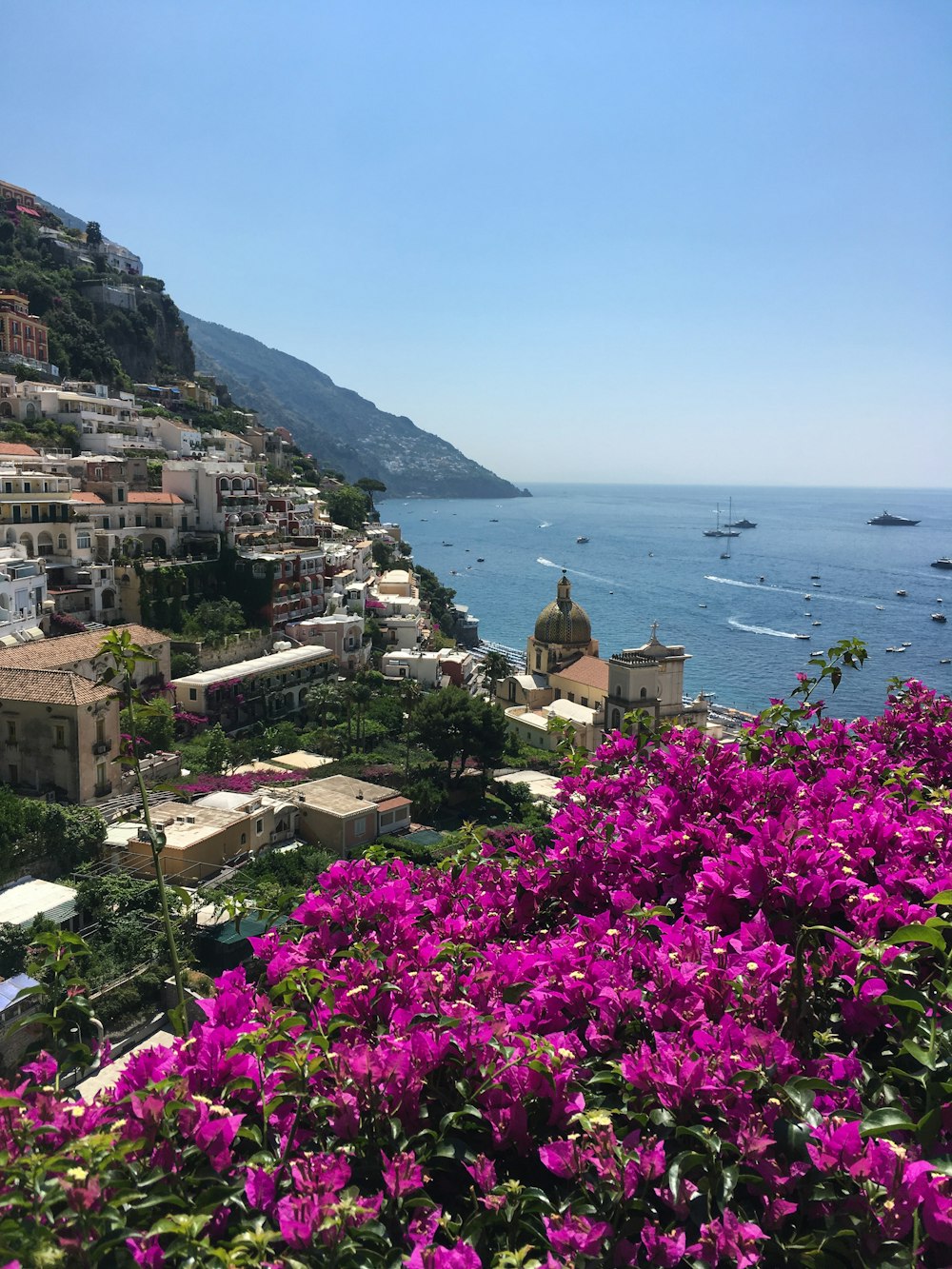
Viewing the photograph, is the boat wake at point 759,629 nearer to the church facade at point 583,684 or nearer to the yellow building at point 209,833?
the church facade at point 583,684

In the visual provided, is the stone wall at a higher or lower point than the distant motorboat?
lower

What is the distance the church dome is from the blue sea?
30.1 ft

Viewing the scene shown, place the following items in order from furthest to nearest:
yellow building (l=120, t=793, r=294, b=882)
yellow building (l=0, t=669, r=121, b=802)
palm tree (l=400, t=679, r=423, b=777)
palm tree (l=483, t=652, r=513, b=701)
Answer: palm tree (l=483, t=652, r=513, b=701) → palm tree (l=400, t=679, r=423, b=777) → yellow building (l=0, t=669, r=121, b=802) → yellow building (l=120, t=793, r=294, b=882)

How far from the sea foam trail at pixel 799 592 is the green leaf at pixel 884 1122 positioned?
88.5 m

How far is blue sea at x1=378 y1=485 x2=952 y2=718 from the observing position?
60531 millimetres

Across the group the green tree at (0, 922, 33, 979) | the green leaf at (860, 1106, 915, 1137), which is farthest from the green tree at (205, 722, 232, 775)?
the green leaf at (860, 1106, 915, 1137)

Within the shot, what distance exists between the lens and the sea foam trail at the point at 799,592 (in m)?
86.3

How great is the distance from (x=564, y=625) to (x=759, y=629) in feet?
123

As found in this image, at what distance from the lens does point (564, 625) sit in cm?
4222

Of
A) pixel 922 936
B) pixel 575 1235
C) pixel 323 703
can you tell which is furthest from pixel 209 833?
pixel 922 936

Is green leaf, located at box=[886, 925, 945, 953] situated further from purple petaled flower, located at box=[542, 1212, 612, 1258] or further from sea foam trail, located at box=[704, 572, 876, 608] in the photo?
sea foam trail, located at box=[704, 572, 876, 608]

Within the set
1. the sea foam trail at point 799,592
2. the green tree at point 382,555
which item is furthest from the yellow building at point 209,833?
the sea foam trail at point 799,592

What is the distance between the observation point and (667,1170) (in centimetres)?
254

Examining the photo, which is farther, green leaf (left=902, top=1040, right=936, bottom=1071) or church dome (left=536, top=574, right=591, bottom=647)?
church dome (left=536, top=574, right=591, bottom=647)
